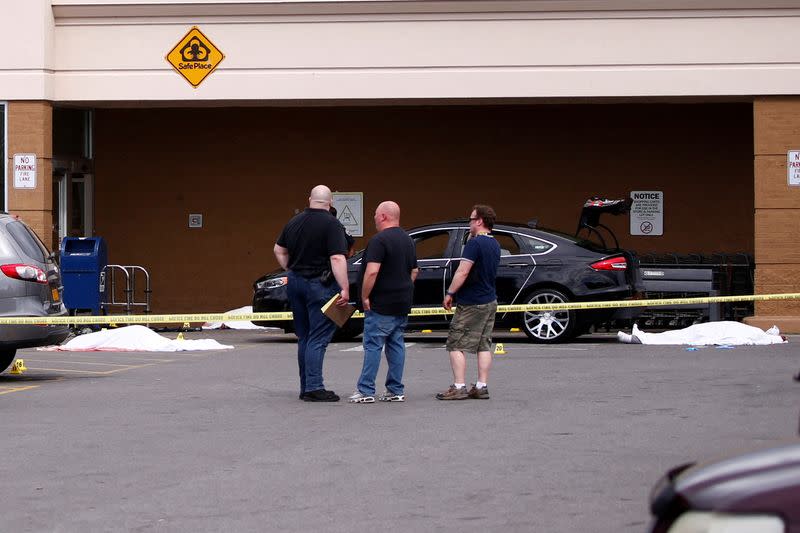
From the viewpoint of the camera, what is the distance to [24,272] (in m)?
13.0

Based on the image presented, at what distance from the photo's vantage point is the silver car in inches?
505

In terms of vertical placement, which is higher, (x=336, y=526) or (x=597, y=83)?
(x=597, y=83)

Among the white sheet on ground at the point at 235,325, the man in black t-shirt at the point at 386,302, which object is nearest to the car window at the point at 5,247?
the man in black t-shirt at the point at 386,302

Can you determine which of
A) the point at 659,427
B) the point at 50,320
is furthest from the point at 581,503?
the point at 50,320

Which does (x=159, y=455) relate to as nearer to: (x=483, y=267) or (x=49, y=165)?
(x=483, y=267)

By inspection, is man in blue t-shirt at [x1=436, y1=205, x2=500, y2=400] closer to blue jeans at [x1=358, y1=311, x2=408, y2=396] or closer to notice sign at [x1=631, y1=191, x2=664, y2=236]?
blue jeans at [x1=358, y1=311, x2=408, y2=396]

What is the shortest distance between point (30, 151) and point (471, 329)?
437 inches

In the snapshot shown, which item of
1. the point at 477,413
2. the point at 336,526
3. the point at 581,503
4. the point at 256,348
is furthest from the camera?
the point at 256,348

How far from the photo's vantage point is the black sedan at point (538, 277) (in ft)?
57.2

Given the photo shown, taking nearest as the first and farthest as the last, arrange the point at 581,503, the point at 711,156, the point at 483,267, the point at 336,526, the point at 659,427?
the point at 336,526
the point at 581,503
the point at 659,427
the point at 483,267
the point at 711,156

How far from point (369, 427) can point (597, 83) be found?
11441mm

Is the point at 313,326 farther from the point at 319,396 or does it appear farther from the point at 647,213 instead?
the point at 647,213

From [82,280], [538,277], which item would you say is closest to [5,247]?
[538,277]

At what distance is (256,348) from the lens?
706 inches
